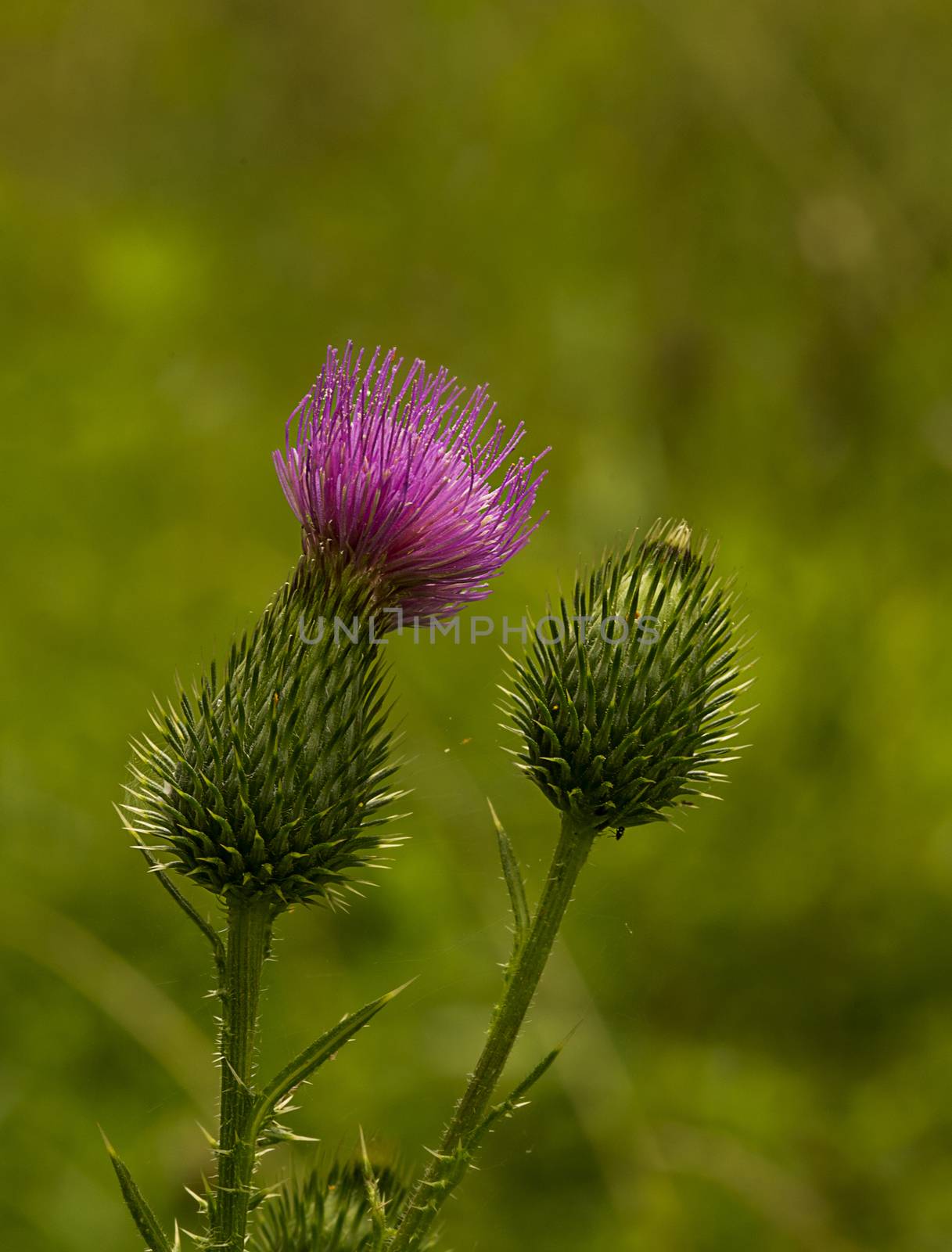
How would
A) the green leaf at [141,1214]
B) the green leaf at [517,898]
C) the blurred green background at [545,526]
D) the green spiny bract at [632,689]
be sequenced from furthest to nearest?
the blurred green background at [545,526]
the green spiny bract at [632,689]
the green leaf at [517,898]
the green leaf at [141,1214]

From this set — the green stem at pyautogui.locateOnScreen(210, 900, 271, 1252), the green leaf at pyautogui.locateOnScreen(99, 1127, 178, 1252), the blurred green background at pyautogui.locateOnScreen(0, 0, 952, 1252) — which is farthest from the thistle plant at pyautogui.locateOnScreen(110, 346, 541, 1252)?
the blurred green background at pyautogui.locateOnScreen(0, 0, 952, 1252)

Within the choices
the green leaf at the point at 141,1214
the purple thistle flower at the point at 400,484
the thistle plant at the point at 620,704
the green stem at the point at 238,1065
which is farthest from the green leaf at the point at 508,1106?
the purple thistle flower at the point at 400,484

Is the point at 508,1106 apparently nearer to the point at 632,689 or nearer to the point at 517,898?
the point at 517,898

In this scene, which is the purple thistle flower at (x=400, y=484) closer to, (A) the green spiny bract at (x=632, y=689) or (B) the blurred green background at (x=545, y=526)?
(A) the green spiny bract at (x=632, y=689)

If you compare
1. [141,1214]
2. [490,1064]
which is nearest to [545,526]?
[490,1064]

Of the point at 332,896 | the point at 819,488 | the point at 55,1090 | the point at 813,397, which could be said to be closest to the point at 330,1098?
the point at 55,1090

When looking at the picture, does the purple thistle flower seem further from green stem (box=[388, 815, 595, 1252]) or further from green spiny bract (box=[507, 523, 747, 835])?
green stem (box=[388, 815, 595, 1252])
